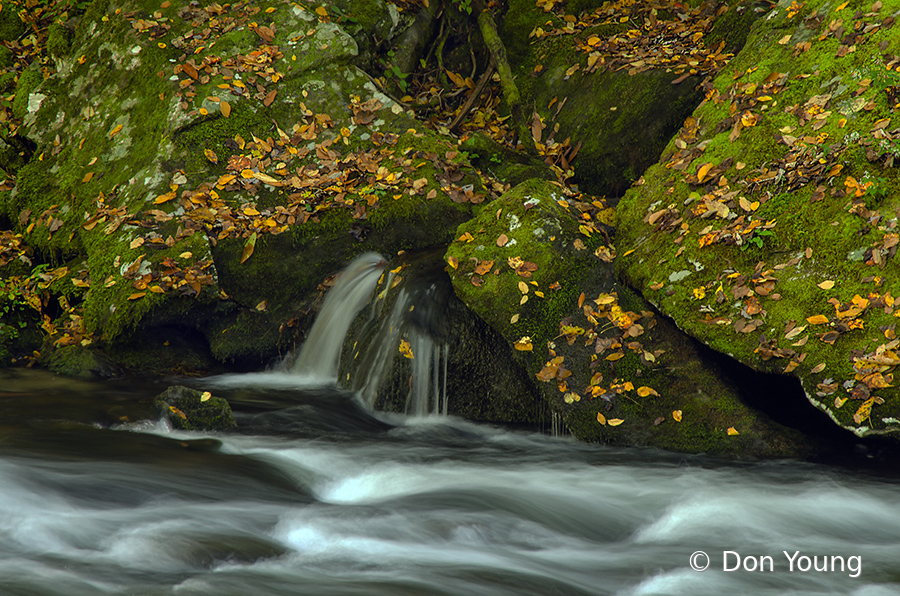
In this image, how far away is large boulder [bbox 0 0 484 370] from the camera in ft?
20.8

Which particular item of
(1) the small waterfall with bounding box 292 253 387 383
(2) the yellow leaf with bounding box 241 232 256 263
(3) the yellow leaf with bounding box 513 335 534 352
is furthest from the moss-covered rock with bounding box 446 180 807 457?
(2) the yellow leaf with bounding box 241 232 256 263

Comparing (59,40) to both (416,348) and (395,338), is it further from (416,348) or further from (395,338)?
(416,348)

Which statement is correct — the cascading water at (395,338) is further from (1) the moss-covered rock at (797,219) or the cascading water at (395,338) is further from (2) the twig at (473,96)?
(2) the twig at (473,96)

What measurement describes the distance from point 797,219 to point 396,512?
330 centimetres

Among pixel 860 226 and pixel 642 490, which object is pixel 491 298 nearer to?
pixel 642 490

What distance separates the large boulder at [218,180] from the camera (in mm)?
6340

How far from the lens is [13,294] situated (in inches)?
267

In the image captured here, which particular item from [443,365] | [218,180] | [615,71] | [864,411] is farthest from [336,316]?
[864,411]

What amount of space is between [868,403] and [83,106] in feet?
27.3

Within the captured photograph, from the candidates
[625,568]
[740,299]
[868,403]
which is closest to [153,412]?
[625,568]

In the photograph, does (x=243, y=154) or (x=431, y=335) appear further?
(x=243, y=154)

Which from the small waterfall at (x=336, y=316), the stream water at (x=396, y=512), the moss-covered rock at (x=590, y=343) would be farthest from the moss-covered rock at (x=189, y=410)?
the moss-covered rock at (x=590, y=343)

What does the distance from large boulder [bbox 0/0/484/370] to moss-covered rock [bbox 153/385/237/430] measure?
1527 millimetres

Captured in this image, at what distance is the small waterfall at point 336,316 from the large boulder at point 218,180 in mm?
174
